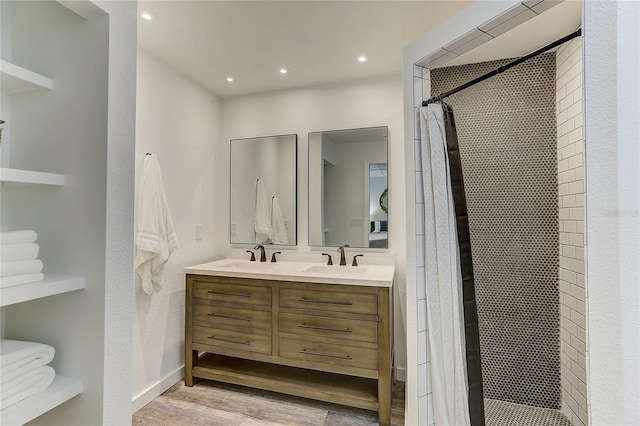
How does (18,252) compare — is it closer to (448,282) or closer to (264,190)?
(448,282)

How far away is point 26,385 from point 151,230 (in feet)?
4.65

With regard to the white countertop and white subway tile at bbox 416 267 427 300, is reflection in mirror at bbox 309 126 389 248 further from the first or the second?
white subway tile at bbox 416 267 427 300

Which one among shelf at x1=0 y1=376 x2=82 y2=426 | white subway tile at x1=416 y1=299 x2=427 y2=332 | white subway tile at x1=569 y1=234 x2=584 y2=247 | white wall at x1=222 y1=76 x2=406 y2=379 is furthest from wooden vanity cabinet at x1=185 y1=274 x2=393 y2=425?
shelf at x1=0 y1=376 x2=82 y2=426

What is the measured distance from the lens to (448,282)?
1.42 meters

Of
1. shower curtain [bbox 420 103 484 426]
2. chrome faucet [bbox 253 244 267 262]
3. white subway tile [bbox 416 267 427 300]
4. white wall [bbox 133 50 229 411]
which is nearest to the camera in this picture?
shower curtain [bbox 420 103 484 426]

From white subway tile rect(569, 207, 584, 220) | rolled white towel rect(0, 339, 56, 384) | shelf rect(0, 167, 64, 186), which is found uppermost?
shelf rect(0, 167, 64, 186)

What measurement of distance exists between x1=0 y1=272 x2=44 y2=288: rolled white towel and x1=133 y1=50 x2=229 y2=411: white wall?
1.44 m

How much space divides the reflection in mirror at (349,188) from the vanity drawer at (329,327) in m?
0.76

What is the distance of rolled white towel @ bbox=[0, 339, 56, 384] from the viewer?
2.45 feet

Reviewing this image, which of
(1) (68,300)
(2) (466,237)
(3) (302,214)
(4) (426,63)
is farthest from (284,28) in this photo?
(1) (68,300)

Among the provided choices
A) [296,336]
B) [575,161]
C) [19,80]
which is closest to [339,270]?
[296,336]

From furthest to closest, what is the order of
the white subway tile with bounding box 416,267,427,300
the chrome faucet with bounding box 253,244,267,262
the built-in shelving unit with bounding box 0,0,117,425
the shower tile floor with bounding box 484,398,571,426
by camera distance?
1. the chrome faucet with bounding box 253,244,267,262
2. the shower tile floor with bounding box 484,398,571,426
3. the white subway tile with bounding box 416,267,427,300
4. the built-in shelving unit with bounding box 0,0,117,425

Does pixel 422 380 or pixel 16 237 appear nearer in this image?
pixel 16 237

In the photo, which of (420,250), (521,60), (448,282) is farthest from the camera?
(420,250)
